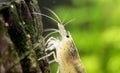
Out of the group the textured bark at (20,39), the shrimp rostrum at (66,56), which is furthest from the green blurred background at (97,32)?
the textured bark at (20,39)

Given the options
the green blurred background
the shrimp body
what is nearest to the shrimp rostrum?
the shrimp body

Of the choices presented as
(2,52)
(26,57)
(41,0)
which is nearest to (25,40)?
(26,57)

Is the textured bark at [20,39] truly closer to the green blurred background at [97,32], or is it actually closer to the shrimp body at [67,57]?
the shrimp body at [67,57]

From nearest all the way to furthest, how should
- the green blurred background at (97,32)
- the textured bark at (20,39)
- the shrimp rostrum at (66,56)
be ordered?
1. the textured bark at (20,39)
2. the shrimp rostrum at (66,56)
3. the green blurred background at (97,32)

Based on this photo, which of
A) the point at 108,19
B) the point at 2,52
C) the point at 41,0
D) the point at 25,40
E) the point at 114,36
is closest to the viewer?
the point at 2,52

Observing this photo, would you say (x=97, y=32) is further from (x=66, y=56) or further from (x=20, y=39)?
(x=20, y=39)

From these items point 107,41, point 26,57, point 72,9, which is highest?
point 72,9

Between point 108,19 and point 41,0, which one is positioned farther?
point 41,0

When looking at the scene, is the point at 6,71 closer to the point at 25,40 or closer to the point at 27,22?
the point at 25,40
